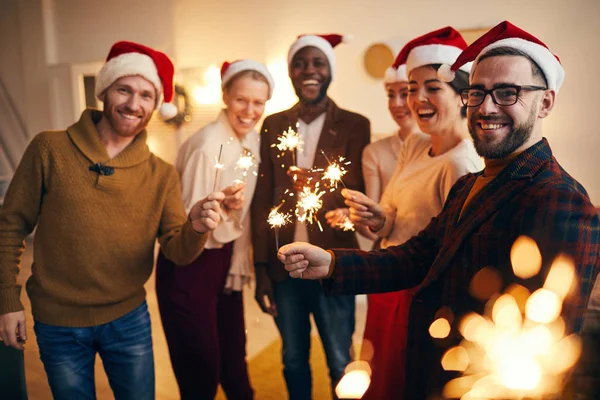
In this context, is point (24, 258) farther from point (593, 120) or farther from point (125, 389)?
point (593, 120)

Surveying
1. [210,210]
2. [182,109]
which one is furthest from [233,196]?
[182,109]

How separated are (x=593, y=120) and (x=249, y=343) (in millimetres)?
2748

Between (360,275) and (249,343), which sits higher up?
(360,275)

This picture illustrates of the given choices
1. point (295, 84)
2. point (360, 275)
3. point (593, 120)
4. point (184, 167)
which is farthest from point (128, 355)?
point (593, 120)

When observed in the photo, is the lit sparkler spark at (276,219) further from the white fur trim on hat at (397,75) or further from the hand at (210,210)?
the white fur trim on hat at (397,75)

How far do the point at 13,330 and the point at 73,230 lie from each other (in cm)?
35

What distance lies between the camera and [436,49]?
4.78 feet

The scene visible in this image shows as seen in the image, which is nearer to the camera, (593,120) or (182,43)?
(593,120)

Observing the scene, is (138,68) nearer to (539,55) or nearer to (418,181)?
(418,181)

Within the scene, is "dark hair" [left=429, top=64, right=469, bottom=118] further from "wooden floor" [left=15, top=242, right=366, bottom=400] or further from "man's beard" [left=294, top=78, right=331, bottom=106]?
"wooden floor" [left=15, top=242, right=366, bottom=400]

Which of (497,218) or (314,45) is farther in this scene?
(314,45)

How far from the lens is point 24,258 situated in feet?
5.34

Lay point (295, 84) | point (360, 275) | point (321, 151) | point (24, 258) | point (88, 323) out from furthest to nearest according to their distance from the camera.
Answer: point (295, 84), point (321, 151), point (24, 258), point (88, 323), point (360, 275)

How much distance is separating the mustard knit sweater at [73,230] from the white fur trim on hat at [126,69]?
154 millimetres
